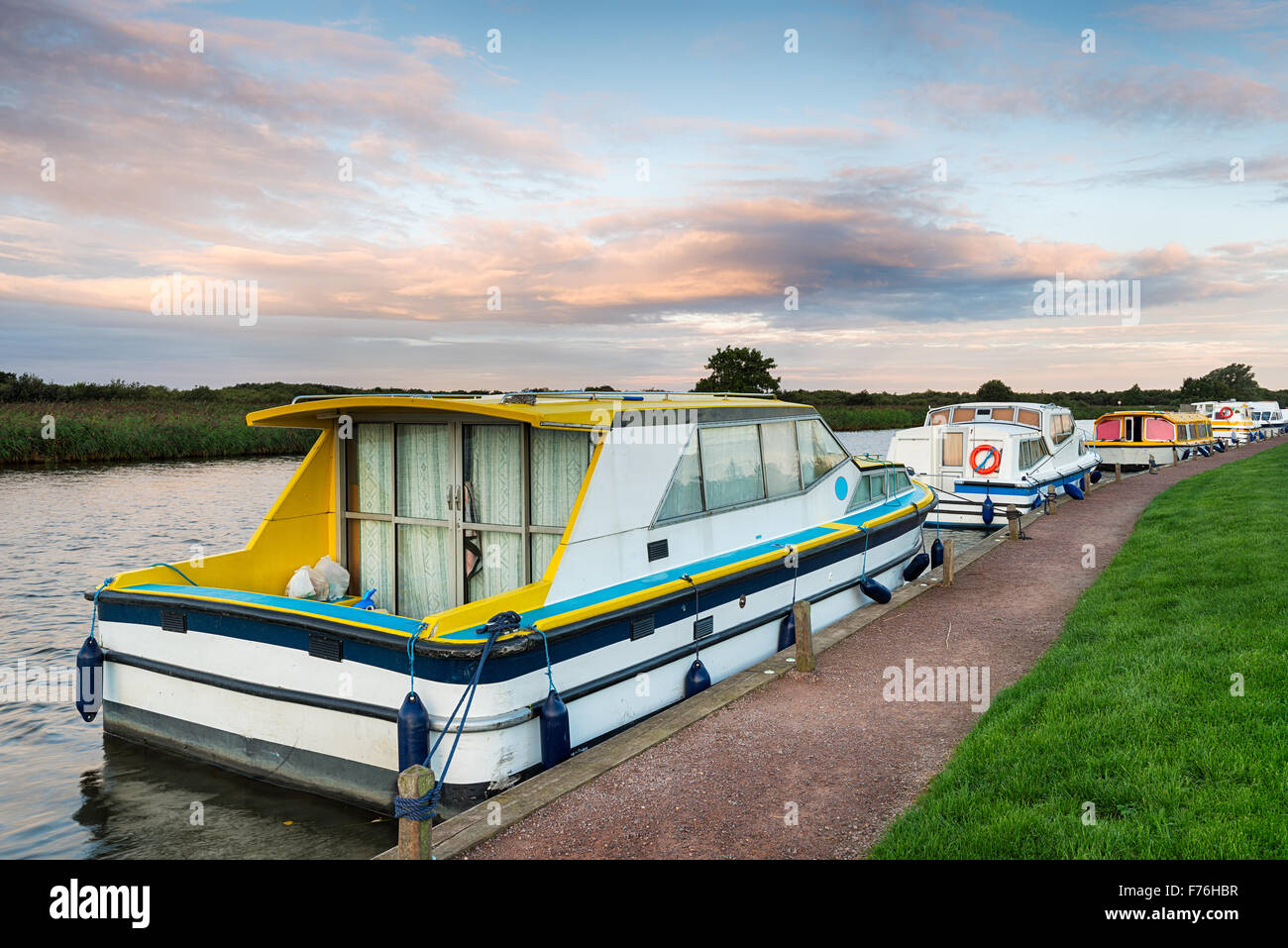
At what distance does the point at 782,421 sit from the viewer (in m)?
9.64

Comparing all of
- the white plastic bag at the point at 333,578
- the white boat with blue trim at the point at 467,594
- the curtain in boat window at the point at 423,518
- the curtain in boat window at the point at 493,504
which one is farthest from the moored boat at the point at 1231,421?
the white plastic bag at the point at 333,578

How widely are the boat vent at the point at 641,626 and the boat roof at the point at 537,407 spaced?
1.64 meters

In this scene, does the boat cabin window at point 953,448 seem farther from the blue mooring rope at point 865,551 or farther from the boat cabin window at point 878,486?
the blue mooring rope at point 865,551

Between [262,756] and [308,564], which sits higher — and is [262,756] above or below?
below

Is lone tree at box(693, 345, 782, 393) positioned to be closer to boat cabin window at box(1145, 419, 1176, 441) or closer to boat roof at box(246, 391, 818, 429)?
boat cabin window at box(1145, 419, 1176, 441)

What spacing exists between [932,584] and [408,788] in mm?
9465

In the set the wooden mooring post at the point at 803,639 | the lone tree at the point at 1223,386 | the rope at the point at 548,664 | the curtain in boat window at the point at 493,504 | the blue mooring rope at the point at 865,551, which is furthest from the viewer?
the lone tree at the point at 1223,386

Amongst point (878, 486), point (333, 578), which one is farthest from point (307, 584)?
point (878, 486)

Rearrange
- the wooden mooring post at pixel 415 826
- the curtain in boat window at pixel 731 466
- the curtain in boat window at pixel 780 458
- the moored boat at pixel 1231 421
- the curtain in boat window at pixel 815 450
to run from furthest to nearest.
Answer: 1. the moored boat at pixel 1231 421
2. the curtain in boat window at pixel 815 450
3. the curtain in boat window at pixel 780 458
4. the curtain in boat window at pixel 731 466
5. the wooden mooring post at pixel 415 826

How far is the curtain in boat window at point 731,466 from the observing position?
825cm

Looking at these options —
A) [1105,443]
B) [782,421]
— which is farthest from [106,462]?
[1105,443]

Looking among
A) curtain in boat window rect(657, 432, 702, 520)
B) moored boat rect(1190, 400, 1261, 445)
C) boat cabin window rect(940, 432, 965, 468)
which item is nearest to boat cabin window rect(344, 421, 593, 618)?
curtain in boat window rect(657, 432, 702, 520)
